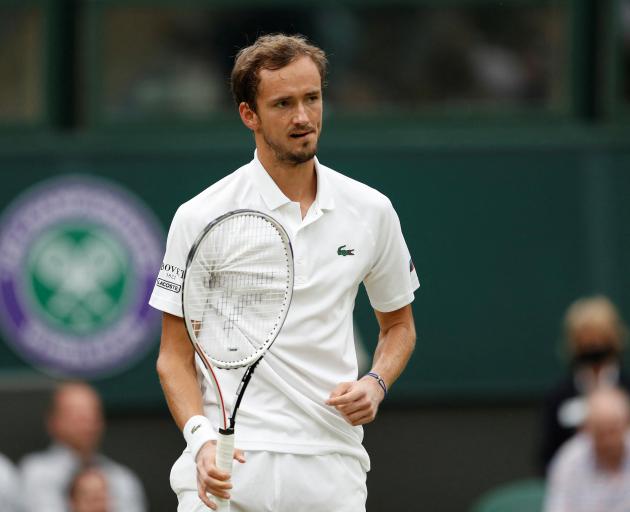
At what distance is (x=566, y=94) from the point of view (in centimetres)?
779

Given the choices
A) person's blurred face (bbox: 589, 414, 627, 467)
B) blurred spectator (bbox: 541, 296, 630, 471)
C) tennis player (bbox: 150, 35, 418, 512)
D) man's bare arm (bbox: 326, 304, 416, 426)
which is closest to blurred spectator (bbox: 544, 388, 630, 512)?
person's blurred face (bbox: 589, 414, 627, 467)

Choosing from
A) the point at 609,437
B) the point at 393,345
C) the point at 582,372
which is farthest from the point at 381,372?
the point at 582,372

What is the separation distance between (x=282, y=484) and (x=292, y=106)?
83 cm

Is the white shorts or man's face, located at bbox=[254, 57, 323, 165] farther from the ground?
man's face, located at bbox=[254, 57, 323, 165]

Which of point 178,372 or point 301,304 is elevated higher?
point 301,304

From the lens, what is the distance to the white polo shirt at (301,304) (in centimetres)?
343

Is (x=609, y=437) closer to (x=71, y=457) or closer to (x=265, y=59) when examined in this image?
(x=71, y=457)

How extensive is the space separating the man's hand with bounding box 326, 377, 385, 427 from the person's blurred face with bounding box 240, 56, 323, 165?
1.68 feet

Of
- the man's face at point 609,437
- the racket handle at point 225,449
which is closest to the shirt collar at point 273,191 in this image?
the racket handle at point 225,449

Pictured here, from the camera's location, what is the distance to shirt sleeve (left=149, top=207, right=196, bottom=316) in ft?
11.1

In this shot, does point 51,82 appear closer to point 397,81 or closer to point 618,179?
point 397,81

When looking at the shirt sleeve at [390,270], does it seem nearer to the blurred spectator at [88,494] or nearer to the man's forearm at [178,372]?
the man's forearm at [178,372]

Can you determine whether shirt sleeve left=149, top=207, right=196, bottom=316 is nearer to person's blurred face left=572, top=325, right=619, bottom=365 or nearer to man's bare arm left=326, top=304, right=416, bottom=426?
man's bare arm left=326, top=304, right=416, bottom=426

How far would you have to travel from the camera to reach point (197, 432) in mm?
3305
